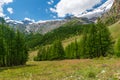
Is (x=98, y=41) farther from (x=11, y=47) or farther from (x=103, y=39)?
(x=11, y=47)

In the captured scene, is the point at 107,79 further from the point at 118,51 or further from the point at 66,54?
the point at 66,54

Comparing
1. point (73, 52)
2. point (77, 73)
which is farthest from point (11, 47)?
point (77, 73)

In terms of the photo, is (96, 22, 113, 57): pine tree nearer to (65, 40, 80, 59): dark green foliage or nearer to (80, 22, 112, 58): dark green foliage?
(80, 22, 112, 58): dark green foliage

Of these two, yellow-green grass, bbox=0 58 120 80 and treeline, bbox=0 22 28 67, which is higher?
treeline, bbox=0 22 28 67

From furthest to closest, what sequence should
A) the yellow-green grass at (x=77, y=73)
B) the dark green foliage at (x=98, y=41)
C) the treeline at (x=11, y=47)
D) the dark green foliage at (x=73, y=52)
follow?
the dark green foliage at (x=73, y=52) → the dark green foliage at (x=98, y=41) → the treeline at (x=11, y=47) → the yellow-green grass at (x=77, y=73)

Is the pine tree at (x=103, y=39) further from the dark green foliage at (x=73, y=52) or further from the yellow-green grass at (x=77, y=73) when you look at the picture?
the yellow-green grass at (x=77, y=73)

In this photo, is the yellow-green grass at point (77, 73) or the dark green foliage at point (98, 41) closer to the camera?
the yellow-green grass at point (77, 73)

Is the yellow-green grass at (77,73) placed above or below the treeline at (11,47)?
below

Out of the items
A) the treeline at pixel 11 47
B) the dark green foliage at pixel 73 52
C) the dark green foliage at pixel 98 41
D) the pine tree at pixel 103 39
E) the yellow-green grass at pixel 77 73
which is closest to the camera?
the yellow-green grass at pixel 77 73

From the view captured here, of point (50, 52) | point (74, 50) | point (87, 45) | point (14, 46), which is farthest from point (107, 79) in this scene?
point (50, 52)

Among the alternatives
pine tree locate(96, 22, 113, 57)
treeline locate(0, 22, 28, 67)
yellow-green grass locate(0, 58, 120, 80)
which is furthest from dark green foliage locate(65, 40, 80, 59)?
yellow-green grass locate(0, 58, 120, 80)

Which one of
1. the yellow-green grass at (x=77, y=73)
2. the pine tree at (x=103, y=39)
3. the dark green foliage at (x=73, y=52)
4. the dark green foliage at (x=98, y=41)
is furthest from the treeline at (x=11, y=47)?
the yellow-green grass at (x=77, y=73)

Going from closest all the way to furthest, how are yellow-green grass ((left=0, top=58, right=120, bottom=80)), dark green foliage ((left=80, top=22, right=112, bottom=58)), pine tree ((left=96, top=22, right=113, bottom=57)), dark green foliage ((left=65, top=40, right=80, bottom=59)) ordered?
yellow-green grass ((left=0, top=58, right=120, bottom=80)), pine tree ((left=96, top=22, right=113, bottom=57)), dark green foliage ((left=80, top=22, right=112, bottom=58)), dark green foliage ((left=65, top=40, right=80, bottom=59))

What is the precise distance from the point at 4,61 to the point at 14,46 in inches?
222
